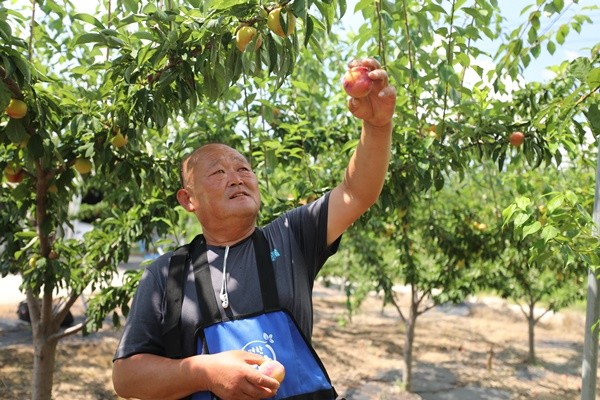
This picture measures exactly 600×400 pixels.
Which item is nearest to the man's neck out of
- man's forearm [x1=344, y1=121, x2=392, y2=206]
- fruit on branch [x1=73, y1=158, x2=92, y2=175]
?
man's forearm [x1=344, y1=121, x2=392, y2=206]

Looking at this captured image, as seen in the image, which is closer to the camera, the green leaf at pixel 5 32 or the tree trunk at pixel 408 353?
the green leaf at pixel 5 32

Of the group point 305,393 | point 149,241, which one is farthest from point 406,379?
point 305,393

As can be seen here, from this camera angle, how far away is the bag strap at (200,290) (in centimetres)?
119

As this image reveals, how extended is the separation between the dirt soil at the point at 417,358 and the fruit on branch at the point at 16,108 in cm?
420

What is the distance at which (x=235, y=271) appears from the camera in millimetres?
1262

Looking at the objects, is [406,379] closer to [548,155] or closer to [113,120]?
[548,155]

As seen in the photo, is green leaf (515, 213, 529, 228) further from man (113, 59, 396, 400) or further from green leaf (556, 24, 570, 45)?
green leaf (556, 24, 570, 45)

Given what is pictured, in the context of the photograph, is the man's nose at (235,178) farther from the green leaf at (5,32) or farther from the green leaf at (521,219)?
the green leaf at (521,219)

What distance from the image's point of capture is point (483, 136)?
2.47m

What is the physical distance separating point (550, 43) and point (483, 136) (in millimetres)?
661

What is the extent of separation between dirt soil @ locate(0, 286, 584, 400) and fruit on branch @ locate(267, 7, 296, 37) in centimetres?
498

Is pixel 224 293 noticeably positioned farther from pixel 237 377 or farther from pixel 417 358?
pixel 417 358

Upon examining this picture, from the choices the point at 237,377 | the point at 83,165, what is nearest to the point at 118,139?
the point at 83,165

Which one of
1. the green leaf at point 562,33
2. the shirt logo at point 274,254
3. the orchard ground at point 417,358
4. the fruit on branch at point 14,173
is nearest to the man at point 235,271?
the shirt logo at point 274,254
